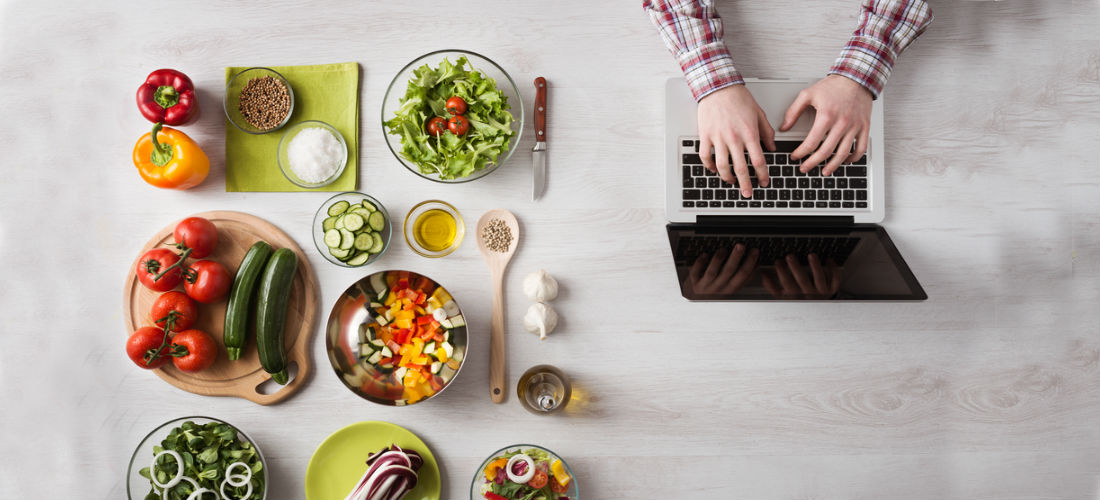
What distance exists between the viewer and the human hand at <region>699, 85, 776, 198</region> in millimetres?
1385

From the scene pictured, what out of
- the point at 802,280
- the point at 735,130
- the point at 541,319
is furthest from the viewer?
the point at 541,319

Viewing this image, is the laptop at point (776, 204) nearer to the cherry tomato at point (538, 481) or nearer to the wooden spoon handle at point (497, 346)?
the wooden spoon handle at point (497, 346)

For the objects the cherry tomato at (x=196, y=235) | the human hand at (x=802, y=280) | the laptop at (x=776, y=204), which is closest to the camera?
the human hand at (x=802, y=280)

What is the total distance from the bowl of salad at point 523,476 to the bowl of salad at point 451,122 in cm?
69

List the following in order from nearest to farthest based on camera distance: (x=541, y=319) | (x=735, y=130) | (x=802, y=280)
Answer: (x=802, y=280)
(x=735, y=130)
(x=541, y=319)

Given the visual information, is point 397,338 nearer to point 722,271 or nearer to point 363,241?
point 363,241

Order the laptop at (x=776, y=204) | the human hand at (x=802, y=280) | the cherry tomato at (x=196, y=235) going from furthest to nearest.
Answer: the cherry tomato at (x=196, y=235), the laptop at (x=776, y=204), the human hand at (x=802, y=280)

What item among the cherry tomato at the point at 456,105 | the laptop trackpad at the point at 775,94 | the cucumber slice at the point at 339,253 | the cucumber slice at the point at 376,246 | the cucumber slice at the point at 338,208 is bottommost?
the cucumber slice at the point at 339,253

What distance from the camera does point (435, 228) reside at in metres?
1.54

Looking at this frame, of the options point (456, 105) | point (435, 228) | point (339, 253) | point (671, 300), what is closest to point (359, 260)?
point (339, 253)

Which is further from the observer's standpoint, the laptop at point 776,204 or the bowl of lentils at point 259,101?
the bowl of lentils at point 259,101

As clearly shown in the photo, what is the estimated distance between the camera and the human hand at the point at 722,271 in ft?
4.15

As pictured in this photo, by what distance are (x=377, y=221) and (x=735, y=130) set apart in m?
0.89

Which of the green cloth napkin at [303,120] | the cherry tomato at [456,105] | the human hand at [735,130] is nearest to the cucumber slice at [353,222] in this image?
the green cloth napkin at [303,120]
